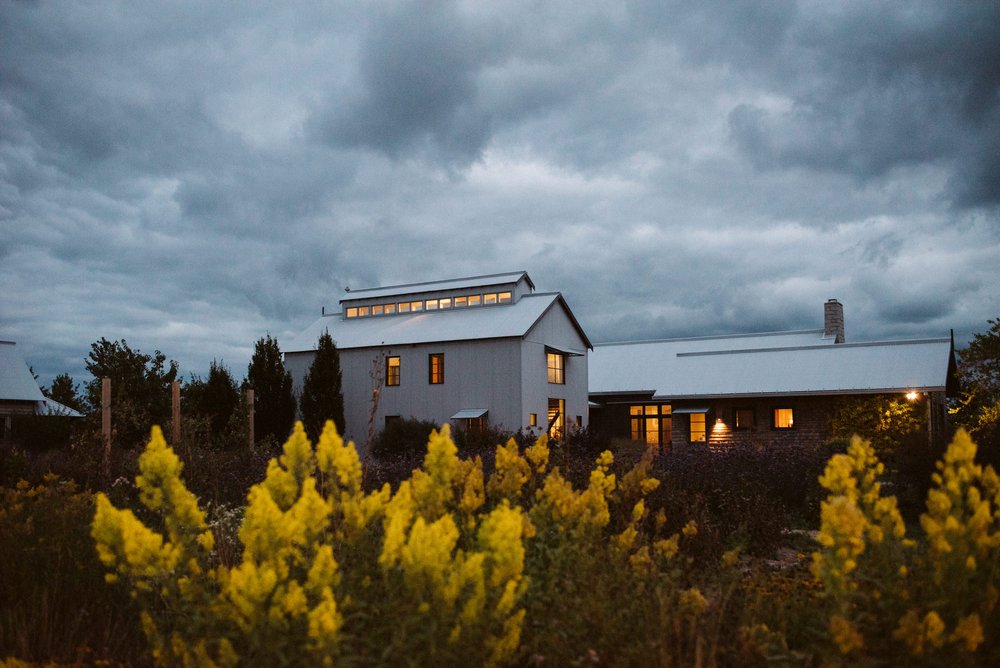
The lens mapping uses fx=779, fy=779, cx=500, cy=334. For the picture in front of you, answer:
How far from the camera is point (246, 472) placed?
12266mm

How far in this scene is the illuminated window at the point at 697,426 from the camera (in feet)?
89.7

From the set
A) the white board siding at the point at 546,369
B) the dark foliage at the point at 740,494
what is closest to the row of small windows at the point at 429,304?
the white board siding at the point at 546,369

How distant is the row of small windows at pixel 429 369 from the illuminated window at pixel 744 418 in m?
10.7

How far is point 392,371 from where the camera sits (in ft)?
98.7

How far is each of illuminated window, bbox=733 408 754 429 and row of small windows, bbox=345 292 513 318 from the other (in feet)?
32.0

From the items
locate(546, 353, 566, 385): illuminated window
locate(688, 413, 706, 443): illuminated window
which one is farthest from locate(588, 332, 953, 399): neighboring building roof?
locate(546, 353, 566, 385): illuminated window

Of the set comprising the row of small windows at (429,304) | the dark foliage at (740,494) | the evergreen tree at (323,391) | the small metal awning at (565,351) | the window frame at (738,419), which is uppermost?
the row of small windows at (429,304)

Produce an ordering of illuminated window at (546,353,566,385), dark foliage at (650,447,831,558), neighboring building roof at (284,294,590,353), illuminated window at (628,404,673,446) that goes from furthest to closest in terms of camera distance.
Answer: illuminated window at (628,404,673,446), illuminated window at (546,353,566,385), neighboring building roof at (284,294,590,353), dark foliage at (650,447,831,558)

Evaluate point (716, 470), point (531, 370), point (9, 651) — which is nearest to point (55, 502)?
point (9, 651)

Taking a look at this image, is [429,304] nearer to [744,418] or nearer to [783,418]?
[744,418]

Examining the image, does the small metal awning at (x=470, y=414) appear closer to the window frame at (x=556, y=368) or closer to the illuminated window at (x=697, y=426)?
the window frame at (x=556, y=368)

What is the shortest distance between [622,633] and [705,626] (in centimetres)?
59

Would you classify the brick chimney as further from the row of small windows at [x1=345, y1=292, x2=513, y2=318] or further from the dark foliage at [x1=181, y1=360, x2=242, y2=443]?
the dark foliage at [x1=181, y1=360, x2=242, y2=443]

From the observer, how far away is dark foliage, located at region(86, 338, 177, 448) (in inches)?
840
